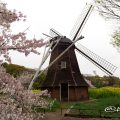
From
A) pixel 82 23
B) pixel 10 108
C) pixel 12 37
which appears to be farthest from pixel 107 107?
pixel 10 108

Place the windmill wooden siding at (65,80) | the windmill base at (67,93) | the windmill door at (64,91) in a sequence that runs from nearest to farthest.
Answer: the windmill wooden siding at (65,80), the windmill base at (67,93), the windmill door at (64,91)

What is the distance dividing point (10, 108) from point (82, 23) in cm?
3216

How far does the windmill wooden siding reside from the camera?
35.0 metres

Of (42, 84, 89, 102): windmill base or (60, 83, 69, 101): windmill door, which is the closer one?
(42, 84, 89, 102): windmill base

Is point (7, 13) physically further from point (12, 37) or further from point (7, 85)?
point (7, 85)

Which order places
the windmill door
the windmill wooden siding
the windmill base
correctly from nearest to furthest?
the windmill wooden siding
the windmill base
the windmill door

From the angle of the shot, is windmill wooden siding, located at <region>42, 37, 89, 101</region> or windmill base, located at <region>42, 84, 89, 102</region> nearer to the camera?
windmill wooden siding, located at <region>42, 37, 89, 101</region>

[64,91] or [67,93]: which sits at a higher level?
[64,91]

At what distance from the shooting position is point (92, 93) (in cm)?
4288

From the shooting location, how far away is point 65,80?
35.0 m

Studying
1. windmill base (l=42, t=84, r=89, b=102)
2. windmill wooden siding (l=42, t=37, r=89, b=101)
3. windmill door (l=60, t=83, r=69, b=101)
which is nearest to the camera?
windmill wooden siding (l=42, t=37, r=89, b=101)

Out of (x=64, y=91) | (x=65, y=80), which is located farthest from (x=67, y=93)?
(x=65, y=80)

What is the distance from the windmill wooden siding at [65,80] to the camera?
3503cm

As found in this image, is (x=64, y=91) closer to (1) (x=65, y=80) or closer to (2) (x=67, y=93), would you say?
(2) (x=67, y=93)
